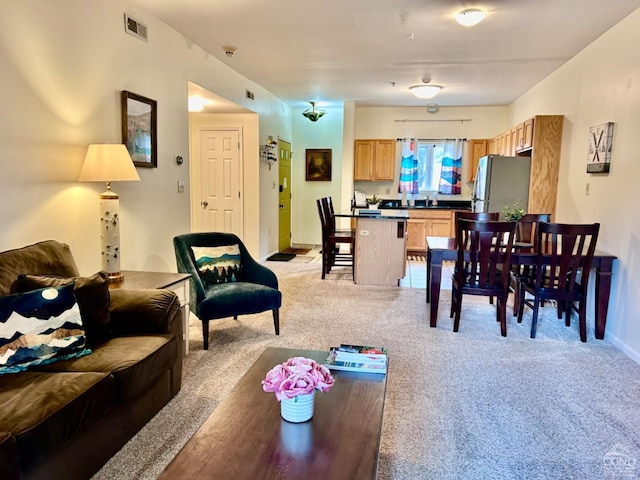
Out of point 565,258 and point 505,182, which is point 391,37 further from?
point 505,182

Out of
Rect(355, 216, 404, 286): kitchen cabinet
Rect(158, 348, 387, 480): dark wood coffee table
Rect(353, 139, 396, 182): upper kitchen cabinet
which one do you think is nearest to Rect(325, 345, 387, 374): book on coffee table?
Rect(158, 348, 387, 480): dark wood coffee table

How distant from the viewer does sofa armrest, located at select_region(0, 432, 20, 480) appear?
1.35 m

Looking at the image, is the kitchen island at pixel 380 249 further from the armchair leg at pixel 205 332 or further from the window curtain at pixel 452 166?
the window curtain at pixel 452 166

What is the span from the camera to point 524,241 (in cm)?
458

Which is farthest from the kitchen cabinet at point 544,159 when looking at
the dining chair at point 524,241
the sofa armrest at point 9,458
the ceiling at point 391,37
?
the sofa armrest at point 9,458

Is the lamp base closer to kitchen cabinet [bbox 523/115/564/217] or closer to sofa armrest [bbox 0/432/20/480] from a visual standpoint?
sofa armrest [bbox 0/432/20/480]

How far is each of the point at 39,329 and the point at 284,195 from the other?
6.19m

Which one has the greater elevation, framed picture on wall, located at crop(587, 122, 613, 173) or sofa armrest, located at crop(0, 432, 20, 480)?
framed picture on wall, located at crop(587, 122, 613, 173)

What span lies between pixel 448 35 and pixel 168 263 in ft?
10.9

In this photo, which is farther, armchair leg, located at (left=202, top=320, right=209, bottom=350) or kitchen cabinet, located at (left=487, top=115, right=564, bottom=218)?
kitchen cabinet, located at (left=487, top=115, right=564, bottom=218)

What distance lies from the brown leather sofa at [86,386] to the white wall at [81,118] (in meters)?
0.39

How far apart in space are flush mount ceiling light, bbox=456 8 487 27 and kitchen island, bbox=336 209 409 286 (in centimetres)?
235

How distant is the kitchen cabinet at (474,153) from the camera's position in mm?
7531

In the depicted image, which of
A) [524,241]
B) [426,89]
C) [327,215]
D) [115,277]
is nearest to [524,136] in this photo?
[426,89]
